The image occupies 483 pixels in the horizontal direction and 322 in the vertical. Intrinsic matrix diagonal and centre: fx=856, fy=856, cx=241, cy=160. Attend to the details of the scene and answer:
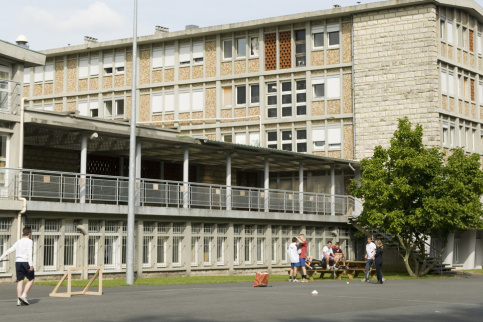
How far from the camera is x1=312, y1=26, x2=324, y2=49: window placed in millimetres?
49219

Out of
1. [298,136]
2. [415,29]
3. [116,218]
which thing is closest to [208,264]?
[116,218]

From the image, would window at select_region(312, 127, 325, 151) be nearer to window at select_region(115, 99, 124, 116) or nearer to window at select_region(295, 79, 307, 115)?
window at select_region(295, 79, 307, 115)

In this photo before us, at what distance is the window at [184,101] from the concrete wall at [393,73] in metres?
10.6

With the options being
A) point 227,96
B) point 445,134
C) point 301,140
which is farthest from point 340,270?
point 227,96

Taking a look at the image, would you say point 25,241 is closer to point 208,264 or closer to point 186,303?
point 186,303

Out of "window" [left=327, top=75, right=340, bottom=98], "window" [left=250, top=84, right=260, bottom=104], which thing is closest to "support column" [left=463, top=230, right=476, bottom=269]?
"window" [left=327, top=75, right=340, bottom=98]

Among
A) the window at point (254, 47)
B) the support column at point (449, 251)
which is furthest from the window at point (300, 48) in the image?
the support column at point (449, 251)

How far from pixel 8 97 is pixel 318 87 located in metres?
23.7

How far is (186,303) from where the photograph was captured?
61.4ft

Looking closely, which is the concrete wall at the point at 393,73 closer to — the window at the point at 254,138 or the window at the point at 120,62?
the window at the point at 254,138

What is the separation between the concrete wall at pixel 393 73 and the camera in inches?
1816

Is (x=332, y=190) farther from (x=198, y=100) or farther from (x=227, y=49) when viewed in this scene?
(x=227, y=49)

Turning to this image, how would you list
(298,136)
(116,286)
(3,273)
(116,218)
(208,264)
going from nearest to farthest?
(116,286)
(3,273)
(116,218)
(208,264)
(298,136)

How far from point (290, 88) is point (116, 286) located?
87.4ft
